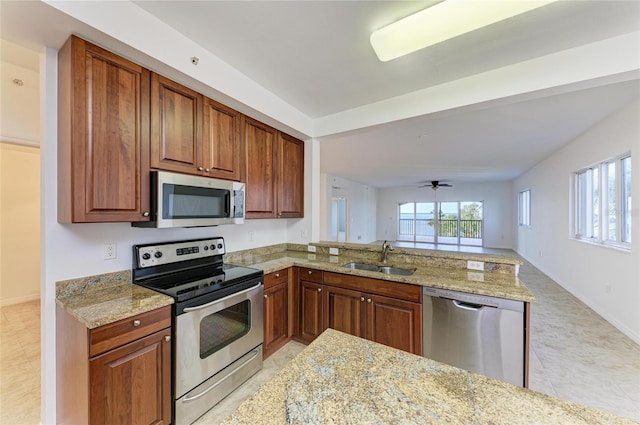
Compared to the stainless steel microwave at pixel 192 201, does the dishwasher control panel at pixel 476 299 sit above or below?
below

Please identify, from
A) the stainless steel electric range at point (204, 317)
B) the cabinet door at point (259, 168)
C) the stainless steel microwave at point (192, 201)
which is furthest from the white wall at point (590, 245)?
the stainless steel microwave at point (192, 201)

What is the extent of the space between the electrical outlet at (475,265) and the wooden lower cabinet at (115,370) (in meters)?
2.45

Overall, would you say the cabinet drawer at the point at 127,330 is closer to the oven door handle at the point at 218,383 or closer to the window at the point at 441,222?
the oven door handle at the point at 218,383

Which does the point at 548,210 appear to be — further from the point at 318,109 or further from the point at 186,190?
the point at 186,190

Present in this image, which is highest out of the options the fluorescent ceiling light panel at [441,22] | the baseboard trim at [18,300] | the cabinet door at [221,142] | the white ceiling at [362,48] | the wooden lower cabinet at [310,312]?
the white ceiling at [362,48]

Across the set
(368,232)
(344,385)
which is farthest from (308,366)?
(368,232)

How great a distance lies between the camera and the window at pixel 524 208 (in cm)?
709

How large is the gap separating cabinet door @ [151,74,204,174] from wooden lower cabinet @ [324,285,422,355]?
1.69 m

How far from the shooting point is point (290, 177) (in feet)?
10.2

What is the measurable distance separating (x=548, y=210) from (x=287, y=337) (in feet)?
19.7

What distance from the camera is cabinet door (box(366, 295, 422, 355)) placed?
2092 millimetres

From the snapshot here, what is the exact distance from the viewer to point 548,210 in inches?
213

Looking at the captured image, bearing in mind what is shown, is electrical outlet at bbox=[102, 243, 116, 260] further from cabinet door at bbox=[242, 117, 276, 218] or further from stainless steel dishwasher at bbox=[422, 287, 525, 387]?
stainless steel dishwasher at bbox=[422, 287, 525, 387]


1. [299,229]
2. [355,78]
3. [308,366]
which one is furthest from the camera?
[299,229]
